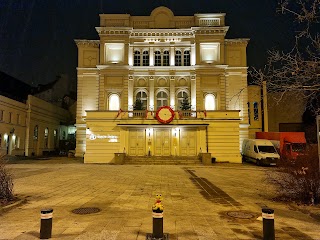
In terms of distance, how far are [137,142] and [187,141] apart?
18.5 ft

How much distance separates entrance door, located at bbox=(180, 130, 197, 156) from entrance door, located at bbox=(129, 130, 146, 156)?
4.32 m

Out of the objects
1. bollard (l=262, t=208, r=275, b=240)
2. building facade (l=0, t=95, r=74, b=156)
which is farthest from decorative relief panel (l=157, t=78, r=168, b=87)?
bollard (l=262, t=208, r=275, b=240)

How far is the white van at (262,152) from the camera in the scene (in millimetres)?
28381

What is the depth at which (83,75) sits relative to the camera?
39.8 metres

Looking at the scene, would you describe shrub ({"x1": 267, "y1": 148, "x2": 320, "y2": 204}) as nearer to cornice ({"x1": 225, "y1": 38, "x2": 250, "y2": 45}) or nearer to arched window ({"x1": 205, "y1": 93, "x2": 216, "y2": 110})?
arched window ({"x1": 205, "y1": 93, "x2": 216, "y2": 110})

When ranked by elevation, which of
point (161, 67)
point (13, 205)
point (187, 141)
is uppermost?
point (161, 67)

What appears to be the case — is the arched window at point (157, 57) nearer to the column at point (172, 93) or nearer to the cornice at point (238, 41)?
the column at point (172, 93)

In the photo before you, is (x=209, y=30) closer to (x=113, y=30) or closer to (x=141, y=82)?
(x=141, y=82)

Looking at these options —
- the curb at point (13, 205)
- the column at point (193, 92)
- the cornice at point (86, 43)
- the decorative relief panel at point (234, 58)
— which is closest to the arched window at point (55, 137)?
the cornice at point (86, 43)

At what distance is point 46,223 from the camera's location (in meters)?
6.57

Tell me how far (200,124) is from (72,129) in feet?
106

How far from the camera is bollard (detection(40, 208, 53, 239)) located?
649 cm

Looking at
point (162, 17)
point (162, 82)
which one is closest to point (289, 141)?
point (162, 82)

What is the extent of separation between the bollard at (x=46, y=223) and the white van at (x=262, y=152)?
24943mm
